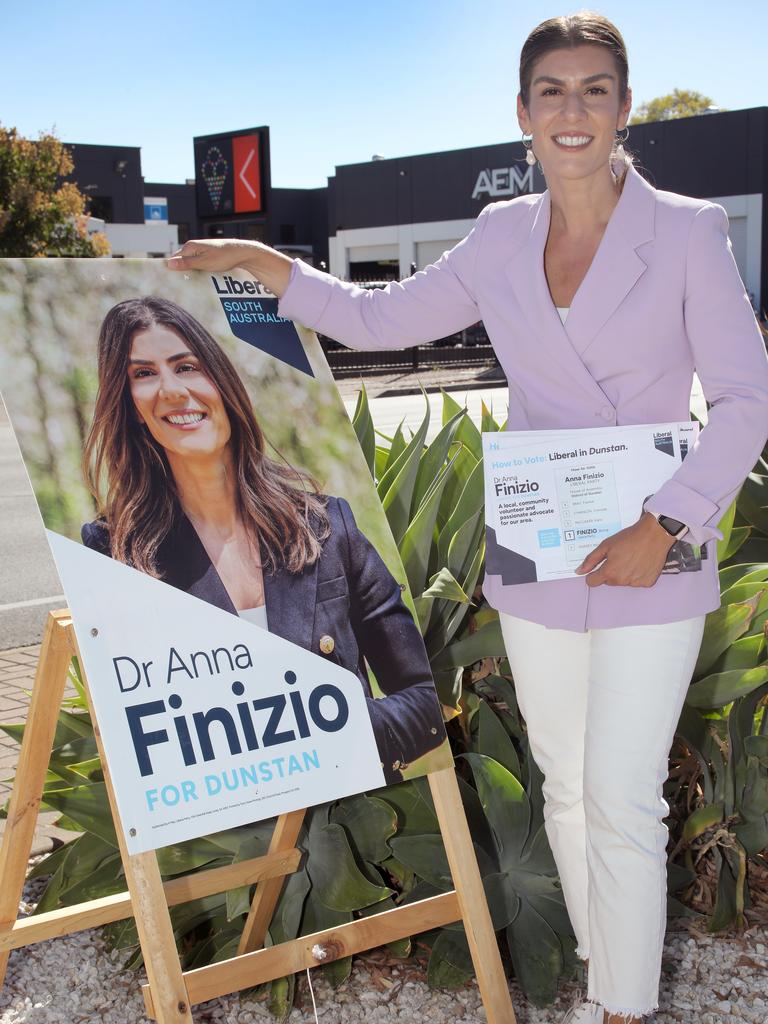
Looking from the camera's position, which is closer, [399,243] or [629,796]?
→ [629,796]

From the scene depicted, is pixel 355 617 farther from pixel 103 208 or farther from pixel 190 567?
pixel 103 208

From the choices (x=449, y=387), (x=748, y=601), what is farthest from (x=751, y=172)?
(x=748, y=601)

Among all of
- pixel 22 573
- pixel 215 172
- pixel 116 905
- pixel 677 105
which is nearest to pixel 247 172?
pixel 215 172

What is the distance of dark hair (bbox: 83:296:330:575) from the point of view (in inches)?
93.0

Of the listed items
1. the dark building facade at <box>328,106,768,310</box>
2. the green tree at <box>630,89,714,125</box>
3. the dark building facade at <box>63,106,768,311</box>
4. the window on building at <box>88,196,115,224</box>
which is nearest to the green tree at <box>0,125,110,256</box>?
the dark building facade at <box>63,106,768,311</box>

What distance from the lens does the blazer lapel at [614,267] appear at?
2.28 m

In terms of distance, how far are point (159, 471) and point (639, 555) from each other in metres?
0.96

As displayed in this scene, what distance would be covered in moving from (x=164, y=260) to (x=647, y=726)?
1361 mm

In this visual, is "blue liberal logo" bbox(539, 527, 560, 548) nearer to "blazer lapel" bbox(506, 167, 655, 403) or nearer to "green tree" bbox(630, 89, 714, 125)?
"blazer lapel" bbox(506, 167, 655, 403)

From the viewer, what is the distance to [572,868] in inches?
98.7

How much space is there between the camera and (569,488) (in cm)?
234

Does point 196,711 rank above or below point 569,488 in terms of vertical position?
below

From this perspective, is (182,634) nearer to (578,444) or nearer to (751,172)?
(578,444)

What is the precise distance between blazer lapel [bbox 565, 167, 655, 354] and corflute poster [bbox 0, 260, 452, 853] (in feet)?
2.05
